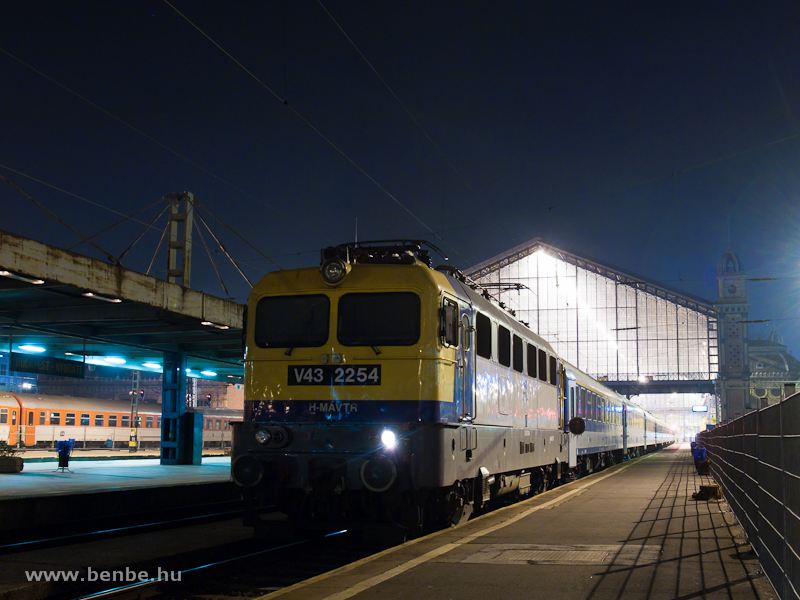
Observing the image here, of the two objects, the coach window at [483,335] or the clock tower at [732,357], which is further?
the clock tower at [732,357]

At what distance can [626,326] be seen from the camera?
66250 mm

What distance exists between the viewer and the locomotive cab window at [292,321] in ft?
35.0

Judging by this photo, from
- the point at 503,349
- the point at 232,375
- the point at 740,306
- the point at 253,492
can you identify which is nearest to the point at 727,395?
the point at 740,306

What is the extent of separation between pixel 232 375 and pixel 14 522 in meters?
22.3

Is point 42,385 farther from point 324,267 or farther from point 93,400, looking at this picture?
point 324,267

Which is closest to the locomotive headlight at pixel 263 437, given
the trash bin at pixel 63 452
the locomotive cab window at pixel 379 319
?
the locomotive cab window at pixel 379 319

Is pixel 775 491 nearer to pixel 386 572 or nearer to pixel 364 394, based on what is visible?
pixel 386 572

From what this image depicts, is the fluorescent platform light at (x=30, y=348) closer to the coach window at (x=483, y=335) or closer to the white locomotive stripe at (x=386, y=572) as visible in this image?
the coach window at (x=483, y=335)

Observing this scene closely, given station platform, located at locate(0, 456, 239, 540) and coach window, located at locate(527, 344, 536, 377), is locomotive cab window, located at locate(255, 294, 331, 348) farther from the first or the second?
coach window, located at locate(527, 344, 536, 377)

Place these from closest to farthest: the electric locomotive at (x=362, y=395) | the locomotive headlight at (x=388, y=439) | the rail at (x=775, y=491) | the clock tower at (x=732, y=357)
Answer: the rail at (x=775, y=491) → the locomotive headlight at (x=388, y=439) → the electric locomotive at (x=362, y=395) → the clock tower at (x=732, y=357)

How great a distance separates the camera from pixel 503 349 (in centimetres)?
1336

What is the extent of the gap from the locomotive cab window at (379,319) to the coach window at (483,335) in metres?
1.73

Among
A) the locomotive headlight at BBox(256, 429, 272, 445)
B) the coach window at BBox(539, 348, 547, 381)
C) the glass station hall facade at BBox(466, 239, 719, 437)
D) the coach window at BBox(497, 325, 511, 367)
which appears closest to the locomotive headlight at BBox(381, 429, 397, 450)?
the locomotive headlight at BBox(256, 429, 272, 445)

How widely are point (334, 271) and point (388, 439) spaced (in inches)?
95.8
